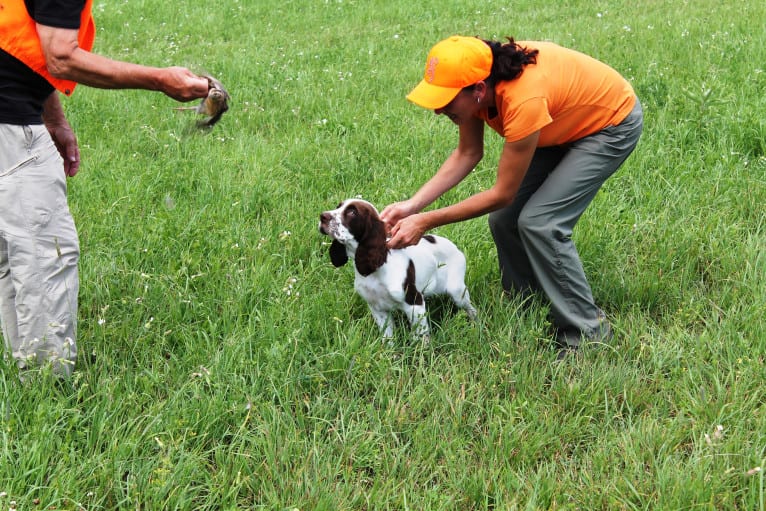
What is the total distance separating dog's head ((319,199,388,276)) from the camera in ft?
11.8

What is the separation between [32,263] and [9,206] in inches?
10.2

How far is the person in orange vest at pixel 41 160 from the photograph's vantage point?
2.85m

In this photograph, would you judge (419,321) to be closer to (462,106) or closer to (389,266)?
(389,266)

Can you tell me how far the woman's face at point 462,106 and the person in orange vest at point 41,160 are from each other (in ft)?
3.62

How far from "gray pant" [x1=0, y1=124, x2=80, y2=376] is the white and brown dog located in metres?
1.22

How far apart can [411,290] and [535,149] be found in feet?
3.30

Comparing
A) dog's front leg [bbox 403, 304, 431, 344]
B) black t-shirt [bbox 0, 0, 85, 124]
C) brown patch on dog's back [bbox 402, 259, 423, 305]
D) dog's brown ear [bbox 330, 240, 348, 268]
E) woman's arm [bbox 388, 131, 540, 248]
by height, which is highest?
black t-shirt [bbox 0, 0, 85, 124]

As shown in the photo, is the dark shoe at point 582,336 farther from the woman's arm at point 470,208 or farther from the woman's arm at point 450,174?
the woman's arm at point 450,174

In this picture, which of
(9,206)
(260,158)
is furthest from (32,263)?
(260,158)

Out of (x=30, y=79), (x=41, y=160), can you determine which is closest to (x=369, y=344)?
(x=41, y=160)

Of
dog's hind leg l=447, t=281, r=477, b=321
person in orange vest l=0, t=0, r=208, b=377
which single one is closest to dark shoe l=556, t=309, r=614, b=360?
dog's hind leg l=447, t=281, r=477, b=321

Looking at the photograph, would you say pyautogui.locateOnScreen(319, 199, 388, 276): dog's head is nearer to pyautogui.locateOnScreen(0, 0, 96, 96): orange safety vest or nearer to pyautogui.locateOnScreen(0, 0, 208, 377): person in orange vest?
pyautogui.locateOnScreen(0, 0, 208, 377): person in orange vest

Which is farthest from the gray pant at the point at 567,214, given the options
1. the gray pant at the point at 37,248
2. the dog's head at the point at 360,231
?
the gray pant at the point at 37,248

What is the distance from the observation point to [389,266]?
3818 mm
